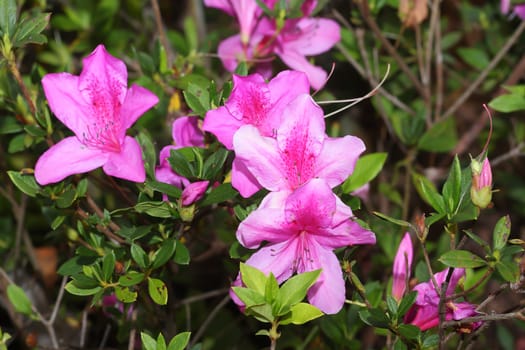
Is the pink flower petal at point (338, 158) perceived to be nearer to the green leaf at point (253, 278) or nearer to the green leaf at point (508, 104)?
the green leaf at point (253, 278)

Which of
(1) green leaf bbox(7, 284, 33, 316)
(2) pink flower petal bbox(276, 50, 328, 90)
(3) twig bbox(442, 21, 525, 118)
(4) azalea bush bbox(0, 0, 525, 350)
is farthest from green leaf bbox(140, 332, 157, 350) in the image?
(3) twig bbox(442, 21, 525, 118)

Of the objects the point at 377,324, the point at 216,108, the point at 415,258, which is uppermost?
the point at 216,108

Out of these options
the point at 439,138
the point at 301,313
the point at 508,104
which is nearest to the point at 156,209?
the point at 301,313

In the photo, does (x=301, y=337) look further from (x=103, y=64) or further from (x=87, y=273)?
(x=103, y=64)

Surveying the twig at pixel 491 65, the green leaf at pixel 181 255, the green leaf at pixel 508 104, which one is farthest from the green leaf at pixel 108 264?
the twig at pixel 491 65

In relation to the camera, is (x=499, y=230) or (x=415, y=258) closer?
(x=499, y=230)

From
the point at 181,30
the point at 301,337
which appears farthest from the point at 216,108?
the point at 181,30

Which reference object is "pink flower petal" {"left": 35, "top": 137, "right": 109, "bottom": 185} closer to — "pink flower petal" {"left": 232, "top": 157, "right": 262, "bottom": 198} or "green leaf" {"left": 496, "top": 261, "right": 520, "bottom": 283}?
"pink flower petal" {"left": 232, "top": 157, "right": 262, "bottom": 198}
